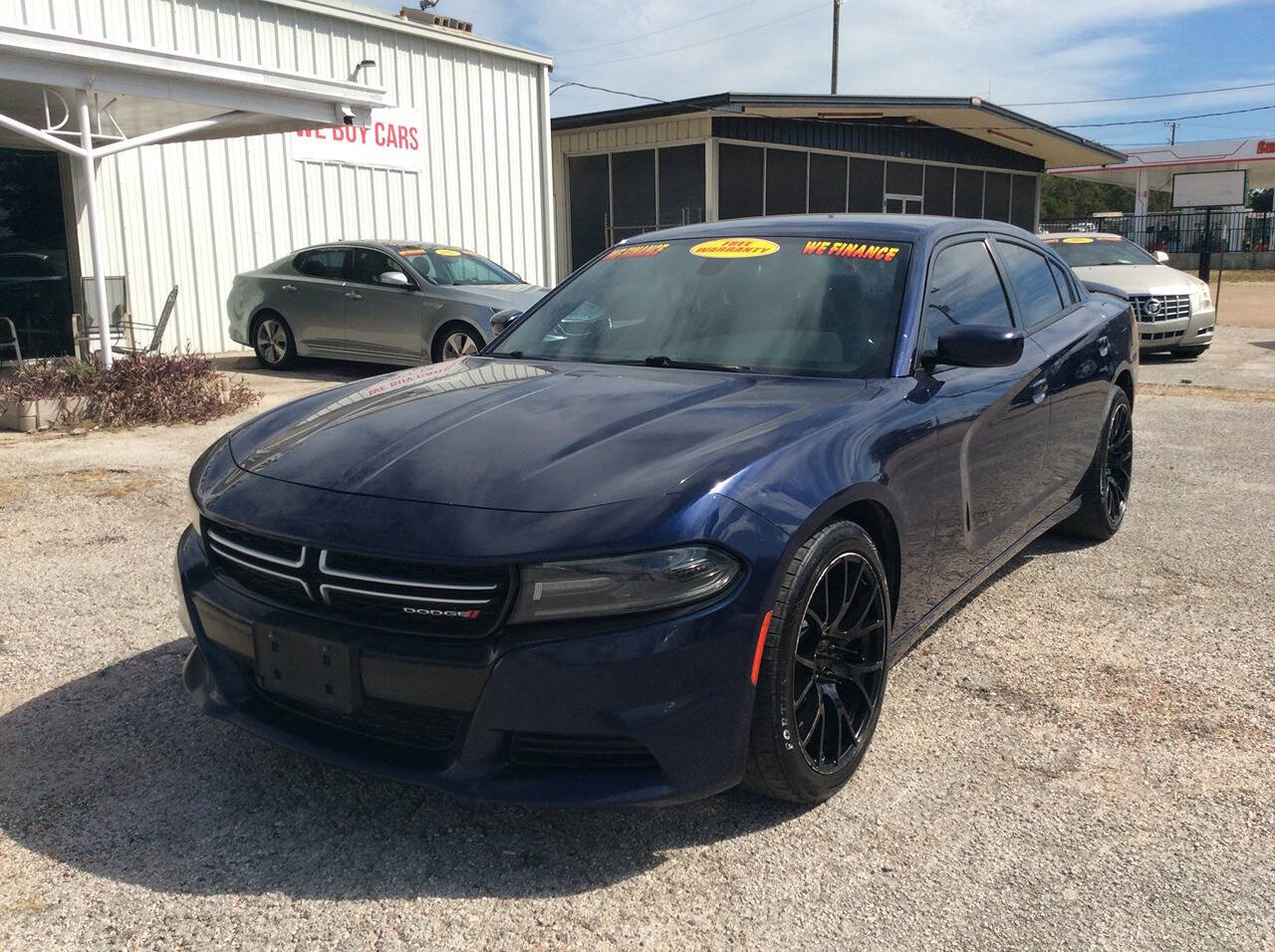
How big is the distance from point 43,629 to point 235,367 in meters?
9.22

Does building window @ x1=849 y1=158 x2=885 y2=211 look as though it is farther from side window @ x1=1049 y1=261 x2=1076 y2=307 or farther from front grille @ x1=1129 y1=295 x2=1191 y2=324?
side window @ x1=1049 y1=261 x2=1076 y2=307

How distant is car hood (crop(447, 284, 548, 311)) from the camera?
10742 millimetres

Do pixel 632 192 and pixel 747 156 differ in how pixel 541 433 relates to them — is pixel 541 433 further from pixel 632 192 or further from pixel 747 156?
pixel 747 156

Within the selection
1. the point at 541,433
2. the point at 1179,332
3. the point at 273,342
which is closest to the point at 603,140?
the point at 273,342

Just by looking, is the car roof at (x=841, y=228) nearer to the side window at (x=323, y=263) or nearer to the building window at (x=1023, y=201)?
the side window at (x=323, y=263)

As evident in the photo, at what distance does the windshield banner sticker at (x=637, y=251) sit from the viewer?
167 inches

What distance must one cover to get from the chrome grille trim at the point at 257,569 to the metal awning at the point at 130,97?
7376 millimetres

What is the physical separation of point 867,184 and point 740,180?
463 cm

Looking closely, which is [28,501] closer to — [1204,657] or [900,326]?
[900,326]

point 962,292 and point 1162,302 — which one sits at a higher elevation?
point 962,292

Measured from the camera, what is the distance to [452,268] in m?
11.6

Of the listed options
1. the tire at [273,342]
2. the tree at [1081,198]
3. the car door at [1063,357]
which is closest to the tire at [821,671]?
the car door at [1063,357]

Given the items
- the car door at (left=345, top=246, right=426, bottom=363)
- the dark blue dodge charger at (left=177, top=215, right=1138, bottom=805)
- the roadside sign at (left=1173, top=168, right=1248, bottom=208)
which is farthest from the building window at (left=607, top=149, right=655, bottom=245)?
the roadside sign at (left=1173, top=168, right=1248, bottom=208)

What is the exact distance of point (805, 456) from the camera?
275 centimetres
